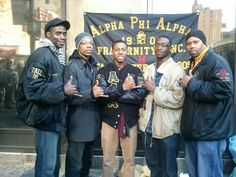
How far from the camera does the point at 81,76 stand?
4.15 m

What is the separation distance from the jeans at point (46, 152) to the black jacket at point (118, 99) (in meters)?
0.73

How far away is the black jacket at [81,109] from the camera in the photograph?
4.12 m

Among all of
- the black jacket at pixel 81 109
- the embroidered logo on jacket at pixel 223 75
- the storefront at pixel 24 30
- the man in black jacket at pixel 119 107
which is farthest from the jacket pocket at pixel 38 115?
the storefront at pixel 24 30

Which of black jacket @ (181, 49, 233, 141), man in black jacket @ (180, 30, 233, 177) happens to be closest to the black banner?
man in black jacket @ (180, 30, 233, 177)

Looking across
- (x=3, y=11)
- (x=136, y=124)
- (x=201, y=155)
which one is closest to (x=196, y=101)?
(x=201, y=155)

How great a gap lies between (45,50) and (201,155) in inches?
73.1

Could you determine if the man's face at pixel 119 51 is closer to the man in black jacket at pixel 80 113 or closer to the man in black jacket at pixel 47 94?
the man in black jacket at pixel 80 113

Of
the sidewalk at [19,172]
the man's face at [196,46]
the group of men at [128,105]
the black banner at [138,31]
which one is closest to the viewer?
the group of men at [128,105]

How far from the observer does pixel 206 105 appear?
144 inches

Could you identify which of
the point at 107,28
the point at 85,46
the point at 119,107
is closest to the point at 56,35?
the point at 85,46

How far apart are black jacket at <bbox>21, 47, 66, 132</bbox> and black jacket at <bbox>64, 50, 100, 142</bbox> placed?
336mm

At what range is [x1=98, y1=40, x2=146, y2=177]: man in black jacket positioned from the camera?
419 cm

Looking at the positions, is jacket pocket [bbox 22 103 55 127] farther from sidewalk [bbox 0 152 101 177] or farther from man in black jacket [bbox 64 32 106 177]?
sidewalk [bbox 0 152 101 177]

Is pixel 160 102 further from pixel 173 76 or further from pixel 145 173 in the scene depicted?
pixel 145 173
